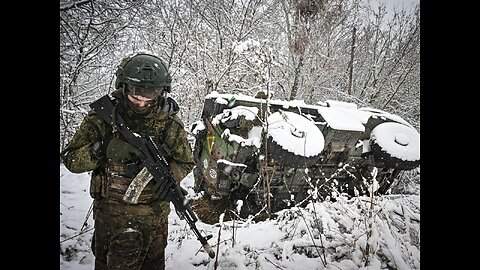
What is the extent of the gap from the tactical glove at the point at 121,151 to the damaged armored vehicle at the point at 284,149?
1547 mm

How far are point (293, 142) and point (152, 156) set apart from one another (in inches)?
61.9

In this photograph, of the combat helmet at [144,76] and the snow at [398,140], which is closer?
the combat helmet at [144,76]

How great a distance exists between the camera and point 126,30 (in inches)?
164

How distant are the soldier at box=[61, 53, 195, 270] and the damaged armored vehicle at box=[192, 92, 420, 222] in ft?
4.57

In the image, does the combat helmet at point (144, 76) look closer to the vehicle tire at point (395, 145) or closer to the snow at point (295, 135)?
the snow at point (295, 135)

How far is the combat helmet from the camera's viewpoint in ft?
5.76

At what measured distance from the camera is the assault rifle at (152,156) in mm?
1731

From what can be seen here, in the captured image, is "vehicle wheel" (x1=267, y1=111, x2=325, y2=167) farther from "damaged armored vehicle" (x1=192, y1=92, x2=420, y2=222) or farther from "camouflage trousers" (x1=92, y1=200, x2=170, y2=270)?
"camouflage trousers" (x1=92, y1=200, x2=170, y2=270)

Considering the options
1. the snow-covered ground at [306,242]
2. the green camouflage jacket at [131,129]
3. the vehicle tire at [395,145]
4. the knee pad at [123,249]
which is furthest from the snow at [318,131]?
the knee pad at [123,249]

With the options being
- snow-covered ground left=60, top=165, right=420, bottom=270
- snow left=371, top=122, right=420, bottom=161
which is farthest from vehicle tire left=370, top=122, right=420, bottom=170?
snow-covered ground left=60, top=165, right=420, bottom=270
